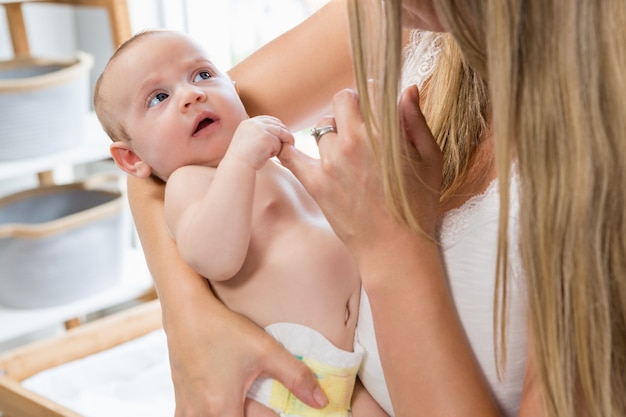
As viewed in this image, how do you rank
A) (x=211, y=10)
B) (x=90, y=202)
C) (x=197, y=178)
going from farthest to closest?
(x=211, y=10) < (x=90, y=202) < (x=197, y=178)

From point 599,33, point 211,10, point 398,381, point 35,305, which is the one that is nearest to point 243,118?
point 398,381

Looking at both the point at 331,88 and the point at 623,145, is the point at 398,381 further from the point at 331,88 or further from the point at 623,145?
the point at 331,88

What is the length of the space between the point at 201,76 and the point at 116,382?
667 mm

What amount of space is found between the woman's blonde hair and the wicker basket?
157 centimetres

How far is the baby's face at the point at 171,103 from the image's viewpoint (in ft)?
3.86

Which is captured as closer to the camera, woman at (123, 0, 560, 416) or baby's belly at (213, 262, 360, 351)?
woman at (123, 0, 560, 416)

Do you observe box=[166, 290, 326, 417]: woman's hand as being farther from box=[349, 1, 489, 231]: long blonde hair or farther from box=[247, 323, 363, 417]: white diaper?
box=[349, 1, 489, 231]: long blonde hair

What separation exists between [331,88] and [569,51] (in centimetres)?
68

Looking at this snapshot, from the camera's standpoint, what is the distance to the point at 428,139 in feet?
3.51

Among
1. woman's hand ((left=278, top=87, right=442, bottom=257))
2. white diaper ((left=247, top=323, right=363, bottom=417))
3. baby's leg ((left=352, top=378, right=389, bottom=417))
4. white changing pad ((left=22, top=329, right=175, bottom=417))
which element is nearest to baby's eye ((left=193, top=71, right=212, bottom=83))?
woman's hand ((left=278, top=87, right=442, bottom=257))

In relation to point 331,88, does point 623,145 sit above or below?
above

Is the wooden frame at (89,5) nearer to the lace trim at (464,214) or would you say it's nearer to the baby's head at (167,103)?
the baby's head at (167,103)

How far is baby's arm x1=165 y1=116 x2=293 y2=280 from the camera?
1.06m

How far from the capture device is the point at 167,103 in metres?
1.19
